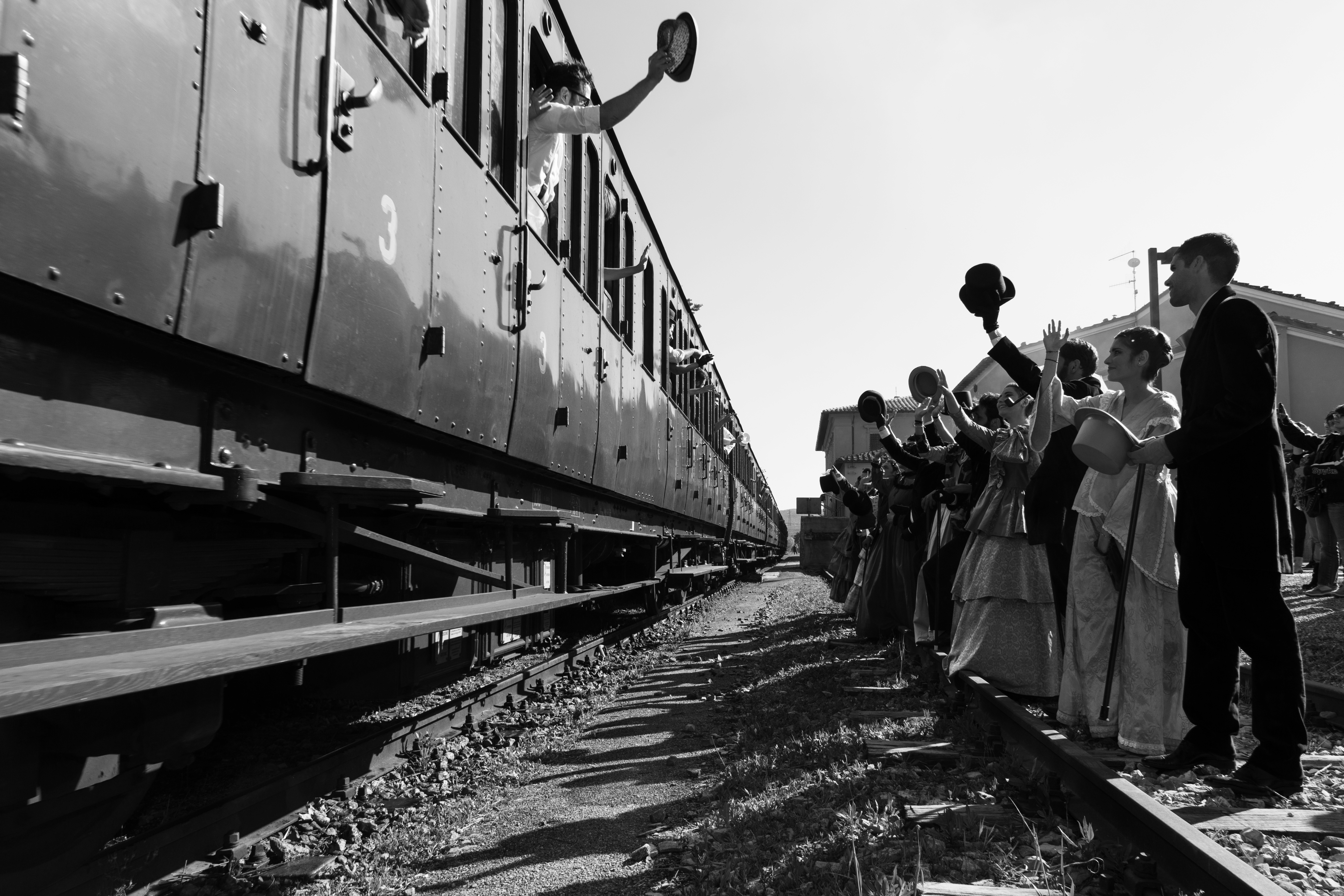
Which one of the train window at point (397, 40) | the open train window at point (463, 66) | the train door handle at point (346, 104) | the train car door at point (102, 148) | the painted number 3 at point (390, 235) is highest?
the open train window at point (463, 66)

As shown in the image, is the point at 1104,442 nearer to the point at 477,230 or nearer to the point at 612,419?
the point at 477,230

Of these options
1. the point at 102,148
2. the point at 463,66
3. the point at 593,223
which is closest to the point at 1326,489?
the point at 593,223

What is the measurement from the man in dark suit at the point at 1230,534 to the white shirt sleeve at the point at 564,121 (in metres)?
2.76

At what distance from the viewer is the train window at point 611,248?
22.0 feet

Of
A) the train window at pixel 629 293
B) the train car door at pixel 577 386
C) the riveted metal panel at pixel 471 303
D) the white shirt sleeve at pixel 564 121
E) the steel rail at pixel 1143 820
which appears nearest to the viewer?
the steel rail at pixel 1143 820

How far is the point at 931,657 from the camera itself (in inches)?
244

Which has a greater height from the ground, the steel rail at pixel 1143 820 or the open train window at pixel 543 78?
the open train window at pixel 543 78

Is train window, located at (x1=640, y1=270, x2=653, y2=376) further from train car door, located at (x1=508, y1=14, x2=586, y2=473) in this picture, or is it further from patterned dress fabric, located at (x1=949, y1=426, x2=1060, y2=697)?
patterned dress fabric, located at (x1=949, y1=426, x2=1060, y2=697)

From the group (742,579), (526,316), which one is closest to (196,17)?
(526,316)

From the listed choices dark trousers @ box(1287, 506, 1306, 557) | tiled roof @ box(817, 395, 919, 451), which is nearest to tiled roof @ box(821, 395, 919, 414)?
tiled roof @ box(817, 395, 919, 451)

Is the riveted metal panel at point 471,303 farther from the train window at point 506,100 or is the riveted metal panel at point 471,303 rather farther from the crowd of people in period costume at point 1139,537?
the crowd of people in period costume at point 1139,537

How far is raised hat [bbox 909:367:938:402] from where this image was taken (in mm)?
5262

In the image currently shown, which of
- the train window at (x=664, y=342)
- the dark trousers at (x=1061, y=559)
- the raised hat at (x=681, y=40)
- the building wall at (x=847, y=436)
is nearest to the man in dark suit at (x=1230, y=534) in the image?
the dark trousers at (x=1061, y=559)

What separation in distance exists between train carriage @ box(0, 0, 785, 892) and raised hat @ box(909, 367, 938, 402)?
222 cm
